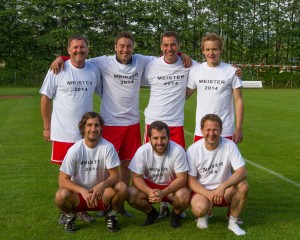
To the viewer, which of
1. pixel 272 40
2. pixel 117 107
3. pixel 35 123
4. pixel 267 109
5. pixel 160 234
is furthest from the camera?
pixel 272 40

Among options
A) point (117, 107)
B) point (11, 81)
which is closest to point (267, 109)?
point (117, 107)

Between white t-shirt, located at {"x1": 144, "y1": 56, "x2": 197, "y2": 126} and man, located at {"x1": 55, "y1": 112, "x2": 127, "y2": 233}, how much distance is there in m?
0.94

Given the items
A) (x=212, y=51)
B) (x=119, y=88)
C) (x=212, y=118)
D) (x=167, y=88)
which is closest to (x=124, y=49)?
(x=119, y=88)

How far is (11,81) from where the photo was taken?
46062 millimetres

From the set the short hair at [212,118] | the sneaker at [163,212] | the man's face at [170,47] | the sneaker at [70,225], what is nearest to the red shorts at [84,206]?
the sneaker at [70,225]

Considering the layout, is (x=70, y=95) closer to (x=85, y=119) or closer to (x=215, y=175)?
(x=85, y=119)

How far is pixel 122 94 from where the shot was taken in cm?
615

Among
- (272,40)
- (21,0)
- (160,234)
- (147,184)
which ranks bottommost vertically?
(160,234)

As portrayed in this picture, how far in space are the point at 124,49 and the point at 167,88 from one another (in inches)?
27.8

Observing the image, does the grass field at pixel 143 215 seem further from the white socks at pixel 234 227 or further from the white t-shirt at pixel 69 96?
the white t-shirt at pixel 69 96

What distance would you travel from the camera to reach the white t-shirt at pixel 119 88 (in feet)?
20.0

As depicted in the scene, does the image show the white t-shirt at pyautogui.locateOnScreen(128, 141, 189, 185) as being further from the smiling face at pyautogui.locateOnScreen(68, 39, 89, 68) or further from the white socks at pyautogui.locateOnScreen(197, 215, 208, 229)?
the smiling face at pyautogui.locateOnScreen(68, 39, 89, 68)

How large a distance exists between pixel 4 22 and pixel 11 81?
7.69m

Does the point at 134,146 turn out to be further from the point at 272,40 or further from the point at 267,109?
the point at 272,40
